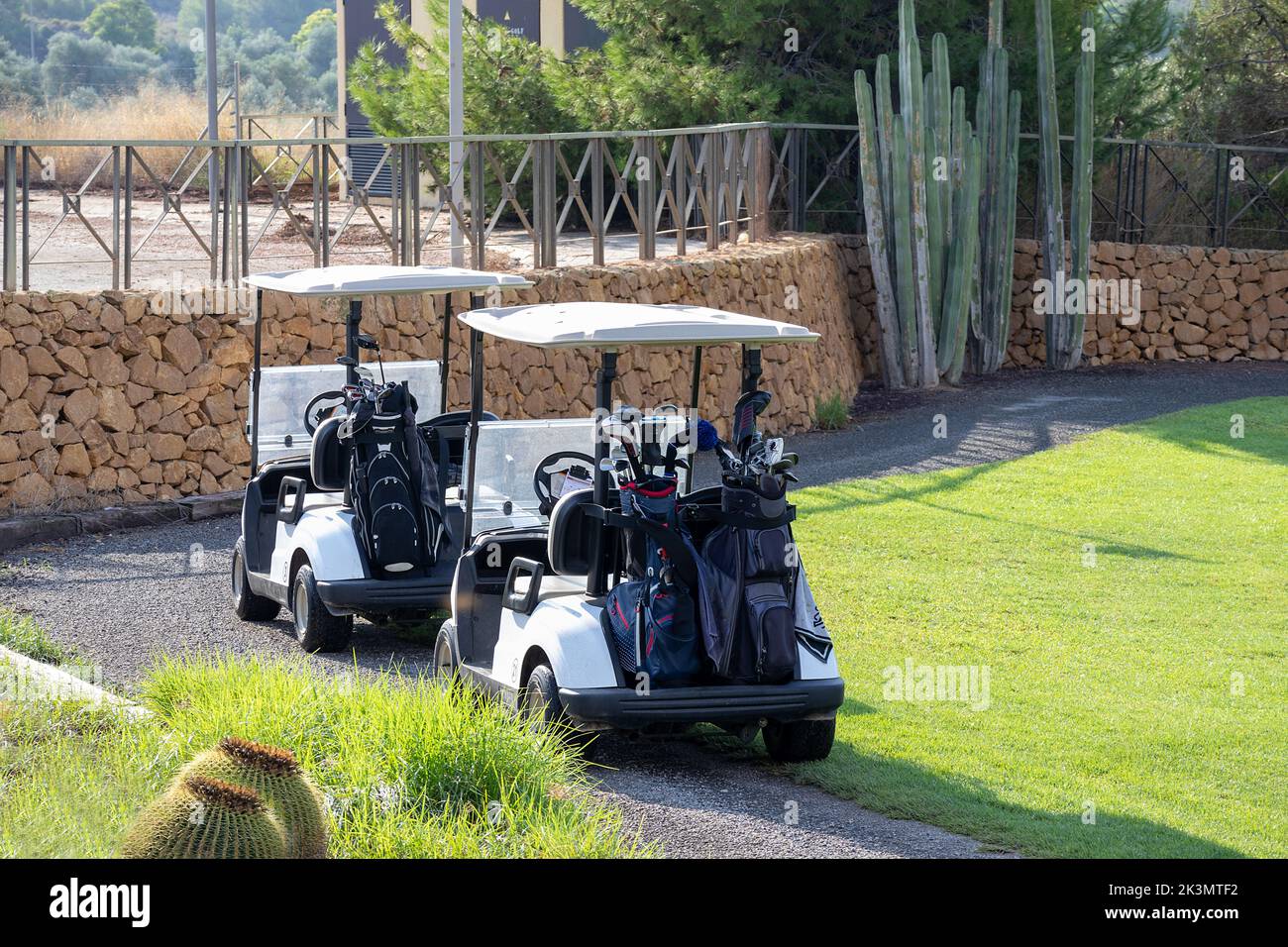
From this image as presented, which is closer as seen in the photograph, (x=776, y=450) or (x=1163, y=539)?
(x=776, y=450)

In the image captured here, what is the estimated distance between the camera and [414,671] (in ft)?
26.2

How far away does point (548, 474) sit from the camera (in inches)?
285

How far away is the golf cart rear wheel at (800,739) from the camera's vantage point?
6429mm

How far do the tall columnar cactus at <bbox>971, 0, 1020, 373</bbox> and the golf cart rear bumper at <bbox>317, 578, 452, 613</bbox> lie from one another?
1240cm

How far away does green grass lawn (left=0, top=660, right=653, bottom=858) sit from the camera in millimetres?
4887

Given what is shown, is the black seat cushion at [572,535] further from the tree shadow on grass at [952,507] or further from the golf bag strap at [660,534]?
the tree shadow on grass at [952,507]

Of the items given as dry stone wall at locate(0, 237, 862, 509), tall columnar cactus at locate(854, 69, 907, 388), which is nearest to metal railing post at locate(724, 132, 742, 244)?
tall columnar cactus at locate(854, 69, 907, 388)

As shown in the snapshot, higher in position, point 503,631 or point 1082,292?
point 1082,292

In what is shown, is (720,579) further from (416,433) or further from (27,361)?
(27,361)

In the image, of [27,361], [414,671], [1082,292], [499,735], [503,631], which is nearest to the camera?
[499,735]

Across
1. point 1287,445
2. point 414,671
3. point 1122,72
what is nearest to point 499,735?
point 414,671

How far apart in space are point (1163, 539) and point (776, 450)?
5.96 meters

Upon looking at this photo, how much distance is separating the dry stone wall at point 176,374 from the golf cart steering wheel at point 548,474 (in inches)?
209

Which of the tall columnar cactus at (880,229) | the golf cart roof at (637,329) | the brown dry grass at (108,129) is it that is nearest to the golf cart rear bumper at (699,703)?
the golf cart roof at (637,329)
